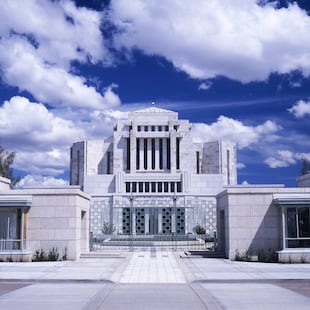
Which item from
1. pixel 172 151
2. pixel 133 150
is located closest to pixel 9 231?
pixel 133 150

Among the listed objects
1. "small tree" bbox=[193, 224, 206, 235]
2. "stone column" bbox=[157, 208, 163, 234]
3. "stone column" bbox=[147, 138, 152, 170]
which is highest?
"stone column" bbox=[147, 138, 152, 170]

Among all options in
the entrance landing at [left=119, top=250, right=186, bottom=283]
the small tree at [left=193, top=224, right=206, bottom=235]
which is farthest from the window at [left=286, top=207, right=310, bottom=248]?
the small tree at [left=193, top=224, right=206, bottom=235]

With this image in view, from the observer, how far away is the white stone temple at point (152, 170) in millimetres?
53438

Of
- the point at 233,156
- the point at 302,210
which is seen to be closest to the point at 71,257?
the point at 302,210

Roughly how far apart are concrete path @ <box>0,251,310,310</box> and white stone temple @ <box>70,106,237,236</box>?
102 feet

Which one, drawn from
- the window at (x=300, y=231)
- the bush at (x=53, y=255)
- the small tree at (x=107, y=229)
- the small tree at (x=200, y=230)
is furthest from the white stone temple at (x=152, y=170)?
the window at (x=300, y=231)

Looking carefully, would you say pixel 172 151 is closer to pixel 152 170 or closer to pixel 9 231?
Result: pixel 152 170

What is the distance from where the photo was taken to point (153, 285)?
1437 cm

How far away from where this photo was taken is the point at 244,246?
2242 centimetres

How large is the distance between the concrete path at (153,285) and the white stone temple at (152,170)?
30.9 meters

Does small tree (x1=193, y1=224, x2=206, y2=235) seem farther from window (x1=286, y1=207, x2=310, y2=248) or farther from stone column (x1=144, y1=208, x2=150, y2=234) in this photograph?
window (x1=286, y1=207, x2=310, y2=248)

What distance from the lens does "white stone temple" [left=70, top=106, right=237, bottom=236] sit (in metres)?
53.4

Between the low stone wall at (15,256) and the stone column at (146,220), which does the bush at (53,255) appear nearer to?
the low stone wall at (15,256)

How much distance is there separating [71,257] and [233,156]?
2101 inches
